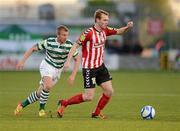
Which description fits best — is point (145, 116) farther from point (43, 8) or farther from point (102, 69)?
point (43, 8)

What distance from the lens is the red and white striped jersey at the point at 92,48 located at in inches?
682

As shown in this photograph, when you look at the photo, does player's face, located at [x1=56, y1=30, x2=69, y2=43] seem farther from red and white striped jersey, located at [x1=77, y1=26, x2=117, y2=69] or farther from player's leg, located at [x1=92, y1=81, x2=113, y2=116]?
player's leg, located at [x1=92, y1=81, x2=113, y2=116]

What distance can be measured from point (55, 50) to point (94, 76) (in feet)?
3.88

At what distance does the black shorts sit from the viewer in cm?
1744

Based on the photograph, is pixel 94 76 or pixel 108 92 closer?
pixel 94 76

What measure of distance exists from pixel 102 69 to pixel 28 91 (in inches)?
448

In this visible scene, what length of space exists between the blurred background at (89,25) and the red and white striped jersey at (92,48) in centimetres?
3383

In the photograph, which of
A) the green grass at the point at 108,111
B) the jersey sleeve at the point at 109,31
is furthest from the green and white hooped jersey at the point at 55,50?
the green grass at the point at 108,111

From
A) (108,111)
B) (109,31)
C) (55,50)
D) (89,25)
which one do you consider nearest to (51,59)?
(55,50)

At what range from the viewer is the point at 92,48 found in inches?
685

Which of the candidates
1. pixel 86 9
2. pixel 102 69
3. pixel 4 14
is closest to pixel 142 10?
pixel 86 9

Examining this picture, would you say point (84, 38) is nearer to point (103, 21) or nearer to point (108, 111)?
point (103, 21)

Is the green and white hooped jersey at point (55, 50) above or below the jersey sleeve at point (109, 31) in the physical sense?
below

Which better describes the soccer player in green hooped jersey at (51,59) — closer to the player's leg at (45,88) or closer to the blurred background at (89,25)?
the player's leg at (45,88)
